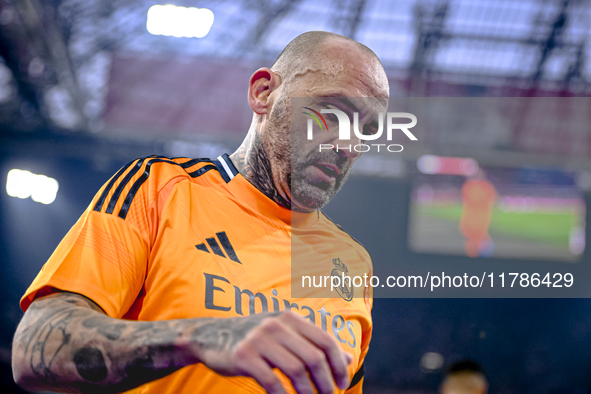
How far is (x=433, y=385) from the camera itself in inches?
383

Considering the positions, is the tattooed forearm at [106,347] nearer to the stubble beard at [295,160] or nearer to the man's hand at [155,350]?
the man's hand at [155,350]

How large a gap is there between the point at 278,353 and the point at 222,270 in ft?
1.30

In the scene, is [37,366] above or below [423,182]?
below

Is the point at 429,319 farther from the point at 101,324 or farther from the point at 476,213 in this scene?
the point at 101,324

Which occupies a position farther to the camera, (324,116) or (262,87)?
(262,87)

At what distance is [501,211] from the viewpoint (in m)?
7.88

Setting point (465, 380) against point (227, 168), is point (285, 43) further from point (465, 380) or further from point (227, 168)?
point (227, 168)

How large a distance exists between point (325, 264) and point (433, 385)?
10.0 meters

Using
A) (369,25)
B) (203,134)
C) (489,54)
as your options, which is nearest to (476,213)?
(489,54)

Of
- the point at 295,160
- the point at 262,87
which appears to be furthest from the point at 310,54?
the point at 295,160

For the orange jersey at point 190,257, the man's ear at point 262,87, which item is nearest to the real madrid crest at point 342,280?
the orange jersey at point 190,257

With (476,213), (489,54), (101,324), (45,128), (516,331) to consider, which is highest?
(489,54)

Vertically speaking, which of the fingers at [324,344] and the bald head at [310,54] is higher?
the bald head at [310,54]

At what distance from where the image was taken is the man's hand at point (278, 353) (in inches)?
19.6
